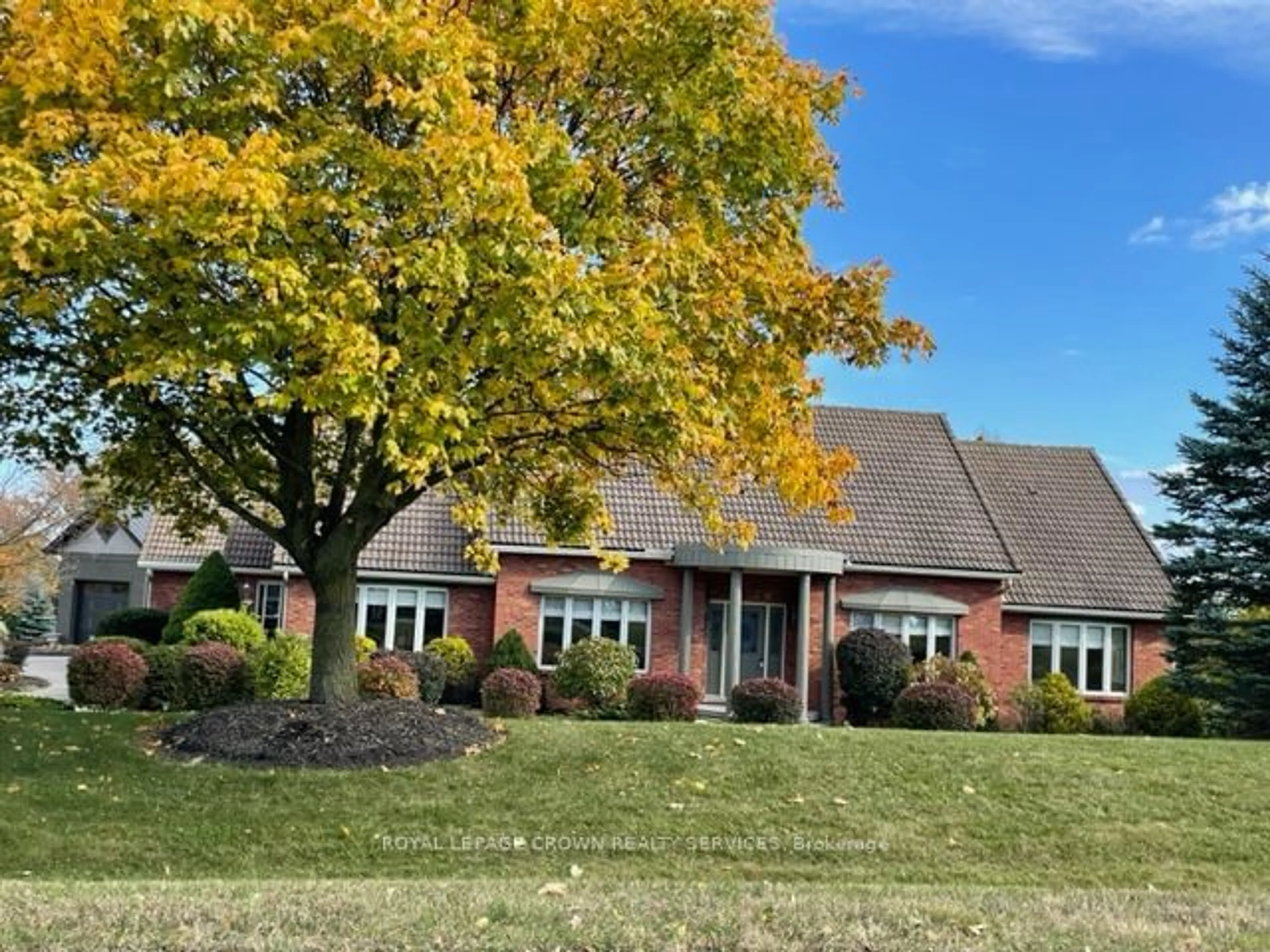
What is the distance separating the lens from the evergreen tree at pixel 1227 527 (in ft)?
66.3

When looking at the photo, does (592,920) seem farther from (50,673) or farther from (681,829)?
(50,673)

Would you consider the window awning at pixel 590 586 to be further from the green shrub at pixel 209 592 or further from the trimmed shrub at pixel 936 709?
the green shrub at pixel 209 592

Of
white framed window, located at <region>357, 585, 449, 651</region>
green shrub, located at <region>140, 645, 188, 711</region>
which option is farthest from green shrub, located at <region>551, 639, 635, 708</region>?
green shrub, located at <region>140, 645, 188, 711</region>

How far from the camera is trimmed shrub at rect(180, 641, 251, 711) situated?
17250mm

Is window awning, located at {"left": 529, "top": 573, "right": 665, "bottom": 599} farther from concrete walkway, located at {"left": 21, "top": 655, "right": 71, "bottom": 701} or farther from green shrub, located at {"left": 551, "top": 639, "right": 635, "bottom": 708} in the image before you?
concrete walkway, located at {"left": 21, "top": 655, "right": 71, "bottom": 701}

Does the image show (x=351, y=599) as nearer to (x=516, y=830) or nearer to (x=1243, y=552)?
(x=516, y=830)

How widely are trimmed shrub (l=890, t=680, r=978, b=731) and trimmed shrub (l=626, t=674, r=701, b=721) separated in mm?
3331

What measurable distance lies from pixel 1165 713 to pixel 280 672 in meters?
14.5

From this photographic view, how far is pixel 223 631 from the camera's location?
21.3 meters

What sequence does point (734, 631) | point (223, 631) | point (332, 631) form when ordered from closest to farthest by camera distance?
point (332, 631), point (223, 631), point (734, 631)

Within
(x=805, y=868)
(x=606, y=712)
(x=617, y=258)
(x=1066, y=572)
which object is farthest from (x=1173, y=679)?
(x=617, y=258)

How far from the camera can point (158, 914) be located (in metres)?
5.59

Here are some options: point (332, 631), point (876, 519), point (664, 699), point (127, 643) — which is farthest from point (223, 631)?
point (876, 519)

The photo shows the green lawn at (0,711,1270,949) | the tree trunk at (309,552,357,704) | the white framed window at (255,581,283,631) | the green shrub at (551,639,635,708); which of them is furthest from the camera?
the white framed window at (255,581,283,631)
